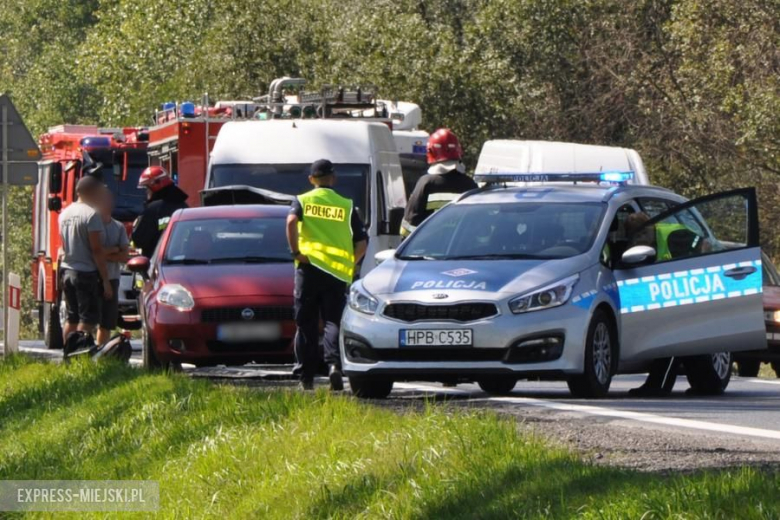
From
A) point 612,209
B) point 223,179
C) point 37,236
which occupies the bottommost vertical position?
point 37,236

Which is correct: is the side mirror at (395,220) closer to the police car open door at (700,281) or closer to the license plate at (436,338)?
the police car open door at (700,281)

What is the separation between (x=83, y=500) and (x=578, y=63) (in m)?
31.2

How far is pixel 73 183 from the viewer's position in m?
23.7

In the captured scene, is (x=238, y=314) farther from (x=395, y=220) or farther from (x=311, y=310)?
(x=395, y=220)

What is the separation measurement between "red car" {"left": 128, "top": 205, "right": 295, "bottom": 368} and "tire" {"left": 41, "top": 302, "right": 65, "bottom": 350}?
27.7 ft

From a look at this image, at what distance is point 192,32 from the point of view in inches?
1890

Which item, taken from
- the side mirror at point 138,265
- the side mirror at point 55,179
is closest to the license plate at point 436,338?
the side mirror at point 138,265

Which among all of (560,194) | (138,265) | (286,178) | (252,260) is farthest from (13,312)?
(560,194)

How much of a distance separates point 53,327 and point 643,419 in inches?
576

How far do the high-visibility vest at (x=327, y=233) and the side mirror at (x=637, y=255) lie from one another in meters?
2.00

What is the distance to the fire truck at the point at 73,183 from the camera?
23.6 metres

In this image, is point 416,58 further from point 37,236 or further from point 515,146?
point 515,146

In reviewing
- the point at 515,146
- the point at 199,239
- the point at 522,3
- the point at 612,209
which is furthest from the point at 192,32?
the point at 612,209

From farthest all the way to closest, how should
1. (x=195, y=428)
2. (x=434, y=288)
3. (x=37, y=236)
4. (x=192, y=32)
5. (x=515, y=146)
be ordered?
(x=192, y=32) < (x=37, y=236) < (x=515, y=146) < (x=434, y=288) < (x=195, y=428)
